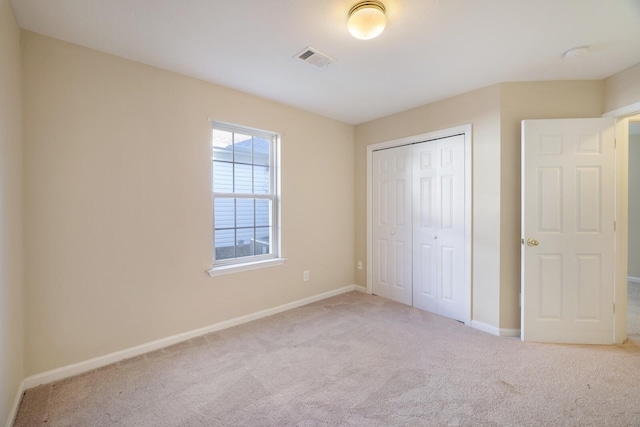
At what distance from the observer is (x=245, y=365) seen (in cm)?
214

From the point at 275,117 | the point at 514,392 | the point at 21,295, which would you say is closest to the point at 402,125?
the point at 275,117

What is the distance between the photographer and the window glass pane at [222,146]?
279 centimetres

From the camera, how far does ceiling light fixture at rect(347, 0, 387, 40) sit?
1.60 meters

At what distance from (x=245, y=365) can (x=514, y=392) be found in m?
1.89

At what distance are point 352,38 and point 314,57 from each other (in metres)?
0.36

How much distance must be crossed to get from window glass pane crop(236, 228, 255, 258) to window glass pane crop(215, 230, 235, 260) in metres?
0.06

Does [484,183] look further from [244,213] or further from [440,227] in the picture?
[244,213]

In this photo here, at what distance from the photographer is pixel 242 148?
9.85ft

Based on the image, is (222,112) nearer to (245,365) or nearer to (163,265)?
(163,265)

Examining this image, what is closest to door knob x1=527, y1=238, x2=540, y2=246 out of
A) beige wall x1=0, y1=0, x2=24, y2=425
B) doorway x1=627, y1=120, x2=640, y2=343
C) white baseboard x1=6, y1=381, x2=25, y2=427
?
doorway x1=627, y1=120, x2=640, y2=343

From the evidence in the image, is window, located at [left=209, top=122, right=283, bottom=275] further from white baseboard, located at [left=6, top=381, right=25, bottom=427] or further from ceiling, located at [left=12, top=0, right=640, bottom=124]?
white baseboard, located at [left=6, top=381, right=25, bottom=427]

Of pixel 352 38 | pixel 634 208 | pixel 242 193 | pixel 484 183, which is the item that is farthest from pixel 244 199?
pixel 634 208

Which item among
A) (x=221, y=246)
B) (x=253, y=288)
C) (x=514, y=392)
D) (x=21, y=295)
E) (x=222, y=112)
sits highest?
(x=222, y=112)

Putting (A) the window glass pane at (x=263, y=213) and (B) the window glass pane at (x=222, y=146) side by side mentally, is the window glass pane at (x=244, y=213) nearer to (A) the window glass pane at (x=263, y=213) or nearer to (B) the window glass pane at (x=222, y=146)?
(A) the window glass pane at (x=263, y=213)
